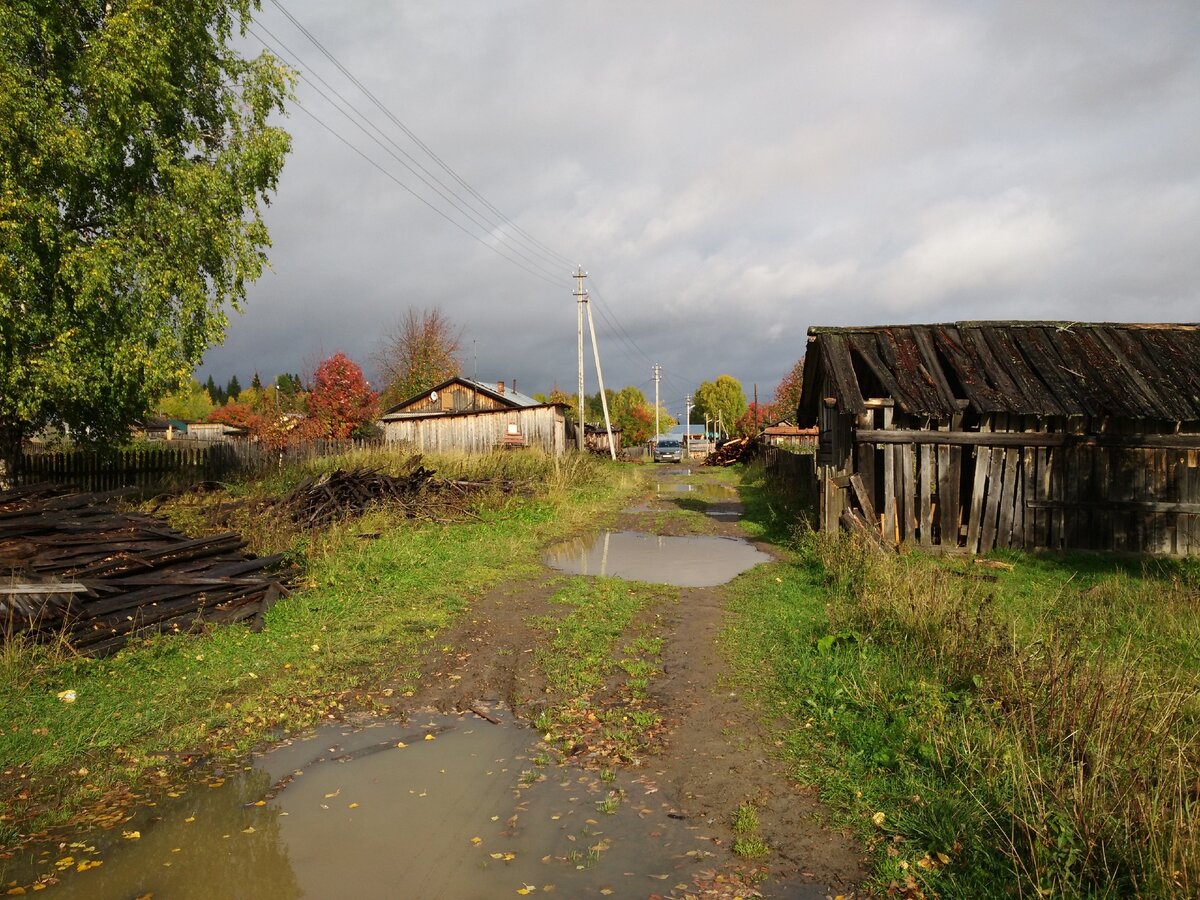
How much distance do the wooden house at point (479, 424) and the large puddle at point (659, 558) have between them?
19638 millimetres

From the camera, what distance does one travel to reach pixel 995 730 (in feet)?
15.1

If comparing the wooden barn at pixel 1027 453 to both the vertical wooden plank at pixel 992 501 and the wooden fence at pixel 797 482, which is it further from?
the wooden fence at pixel 797 482

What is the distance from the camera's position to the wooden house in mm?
35719

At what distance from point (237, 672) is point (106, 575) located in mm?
2065

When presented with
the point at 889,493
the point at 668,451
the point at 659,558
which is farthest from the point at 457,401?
the point at 889,493

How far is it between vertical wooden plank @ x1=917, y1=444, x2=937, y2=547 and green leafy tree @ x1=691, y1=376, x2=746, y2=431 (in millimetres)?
87637

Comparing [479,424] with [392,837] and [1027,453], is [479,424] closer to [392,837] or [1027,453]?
[1027,453]

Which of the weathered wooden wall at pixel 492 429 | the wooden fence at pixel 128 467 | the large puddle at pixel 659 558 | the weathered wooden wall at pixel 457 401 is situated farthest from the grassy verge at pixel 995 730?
the weathered wooden wall at pixel 457 401

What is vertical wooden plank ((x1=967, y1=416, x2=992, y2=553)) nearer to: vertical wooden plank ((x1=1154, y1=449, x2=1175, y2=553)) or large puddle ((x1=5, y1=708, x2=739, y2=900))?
vertical wooden plank ((x1=1154, y1=449, x2=1175, y2=553))

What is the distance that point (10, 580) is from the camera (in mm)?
6703

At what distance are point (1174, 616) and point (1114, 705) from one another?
415cm

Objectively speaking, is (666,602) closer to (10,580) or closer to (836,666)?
(836,666)

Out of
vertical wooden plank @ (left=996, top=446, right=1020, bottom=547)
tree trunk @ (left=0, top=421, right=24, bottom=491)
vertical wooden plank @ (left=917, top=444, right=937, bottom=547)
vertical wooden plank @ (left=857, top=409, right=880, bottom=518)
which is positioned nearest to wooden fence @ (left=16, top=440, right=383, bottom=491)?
tree trunk @ (left=0, top=421, right=24, bottom=491)

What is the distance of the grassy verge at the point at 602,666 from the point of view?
215 inches
